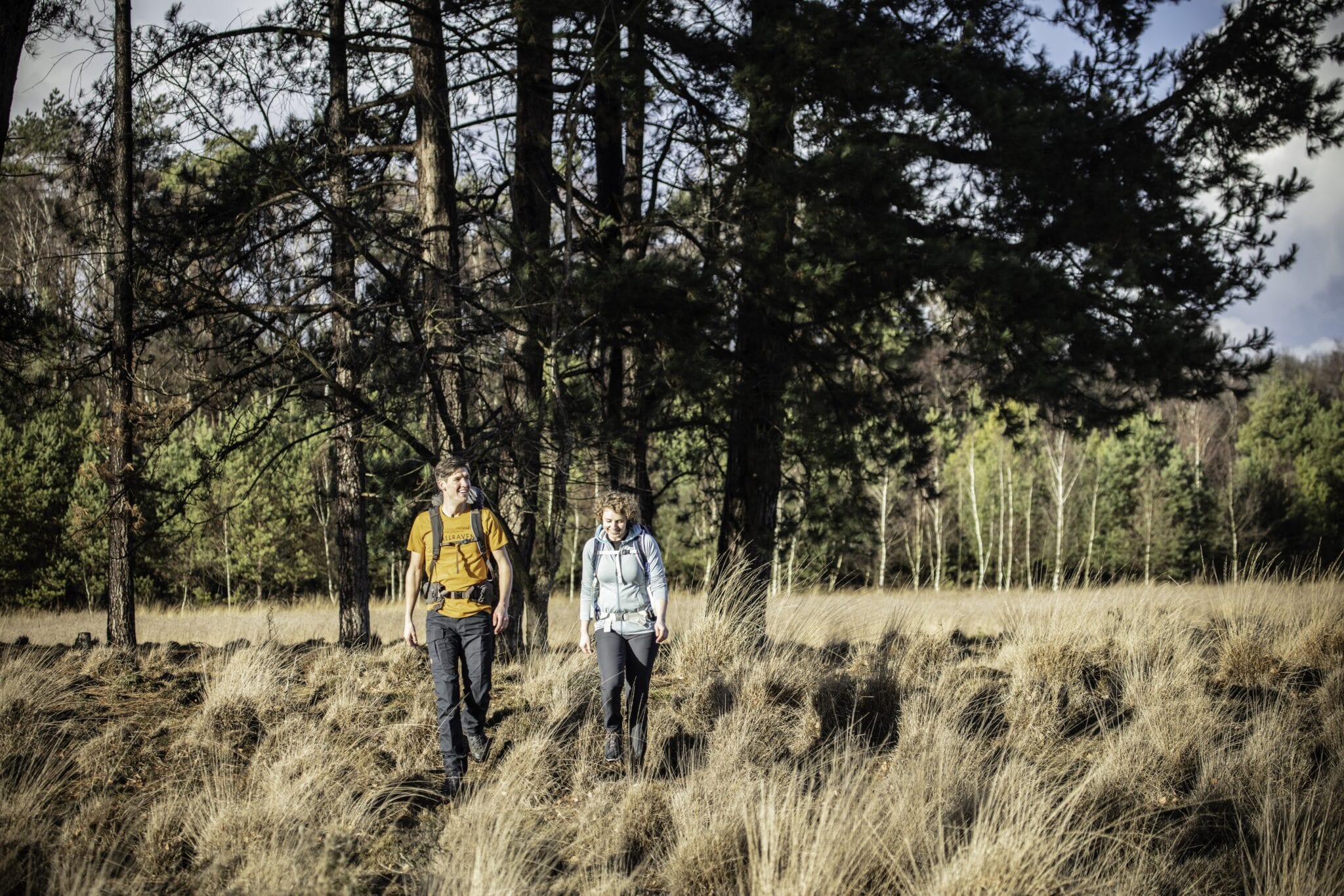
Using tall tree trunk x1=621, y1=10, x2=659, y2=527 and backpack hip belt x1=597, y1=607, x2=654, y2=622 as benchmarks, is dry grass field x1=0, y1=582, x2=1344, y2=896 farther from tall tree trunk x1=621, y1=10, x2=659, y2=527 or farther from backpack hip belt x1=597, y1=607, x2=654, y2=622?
tall tree trunk x1=621, y1=10, x2=659, y2=527

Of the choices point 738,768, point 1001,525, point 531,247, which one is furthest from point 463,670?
point 1001,525

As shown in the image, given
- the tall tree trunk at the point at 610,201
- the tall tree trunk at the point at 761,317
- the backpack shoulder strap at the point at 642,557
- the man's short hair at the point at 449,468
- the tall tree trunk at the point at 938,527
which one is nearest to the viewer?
the man's short hair at the point at 449,468

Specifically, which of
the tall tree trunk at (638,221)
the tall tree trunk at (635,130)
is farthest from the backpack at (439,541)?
the tall tree trunk at (635,130)

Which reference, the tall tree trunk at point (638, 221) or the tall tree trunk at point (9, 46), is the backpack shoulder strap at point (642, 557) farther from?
the tall tree trunk at point (9, 46)

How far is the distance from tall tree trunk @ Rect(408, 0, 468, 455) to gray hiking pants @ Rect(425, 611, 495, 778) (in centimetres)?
232

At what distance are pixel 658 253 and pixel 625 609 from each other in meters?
4.18

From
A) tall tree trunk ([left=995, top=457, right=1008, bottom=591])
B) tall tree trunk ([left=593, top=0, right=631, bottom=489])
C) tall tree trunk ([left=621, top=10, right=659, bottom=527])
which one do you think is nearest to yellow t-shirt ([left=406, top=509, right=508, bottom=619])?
tall tree trunk ([left=593, top=0, right=631, bottom=489])

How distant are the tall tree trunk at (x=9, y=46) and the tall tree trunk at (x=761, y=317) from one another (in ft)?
17.1

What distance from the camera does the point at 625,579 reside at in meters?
5.41

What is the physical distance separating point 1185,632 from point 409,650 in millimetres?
6367

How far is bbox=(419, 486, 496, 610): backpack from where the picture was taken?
5.36 m

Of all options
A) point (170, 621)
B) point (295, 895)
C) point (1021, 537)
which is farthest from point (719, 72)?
point (1021, 537)

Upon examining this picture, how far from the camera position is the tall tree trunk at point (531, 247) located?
24.1 feet

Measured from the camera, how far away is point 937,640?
816cm
